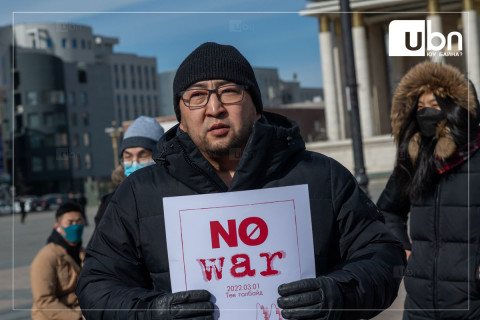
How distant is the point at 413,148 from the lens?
3.96m

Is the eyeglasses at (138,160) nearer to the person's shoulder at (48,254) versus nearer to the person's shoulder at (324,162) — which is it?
the person's shoulder at (48,254)

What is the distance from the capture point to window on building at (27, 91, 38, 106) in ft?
272

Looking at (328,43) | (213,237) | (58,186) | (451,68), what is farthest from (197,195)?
(58,186)

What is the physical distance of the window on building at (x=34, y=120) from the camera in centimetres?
A: 8862

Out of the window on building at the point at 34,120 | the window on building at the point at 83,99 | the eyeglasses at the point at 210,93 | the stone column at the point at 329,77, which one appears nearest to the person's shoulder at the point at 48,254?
the eyeglasses at the point at 210,93

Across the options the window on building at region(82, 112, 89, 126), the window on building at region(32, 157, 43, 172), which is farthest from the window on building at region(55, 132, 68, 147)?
the window on building at region(82, 112, 89, 126)

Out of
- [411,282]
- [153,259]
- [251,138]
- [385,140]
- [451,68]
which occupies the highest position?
[385,140]

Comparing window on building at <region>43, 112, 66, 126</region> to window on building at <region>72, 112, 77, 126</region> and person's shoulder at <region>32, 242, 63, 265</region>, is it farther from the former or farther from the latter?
person's shoulder at <region>32, 242, 63, 265</region>

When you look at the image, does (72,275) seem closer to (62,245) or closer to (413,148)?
(62,245)

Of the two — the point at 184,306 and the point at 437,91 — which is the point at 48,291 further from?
the point at 184,306

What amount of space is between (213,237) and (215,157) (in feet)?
0.75

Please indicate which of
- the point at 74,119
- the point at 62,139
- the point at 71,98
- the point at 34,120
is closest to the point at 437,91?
the point at 62,139

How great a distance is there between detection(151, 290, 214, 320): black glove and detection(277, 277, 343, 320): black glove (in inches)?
7.2

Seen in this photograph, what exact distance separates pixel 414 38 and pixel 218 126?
1.02 m
